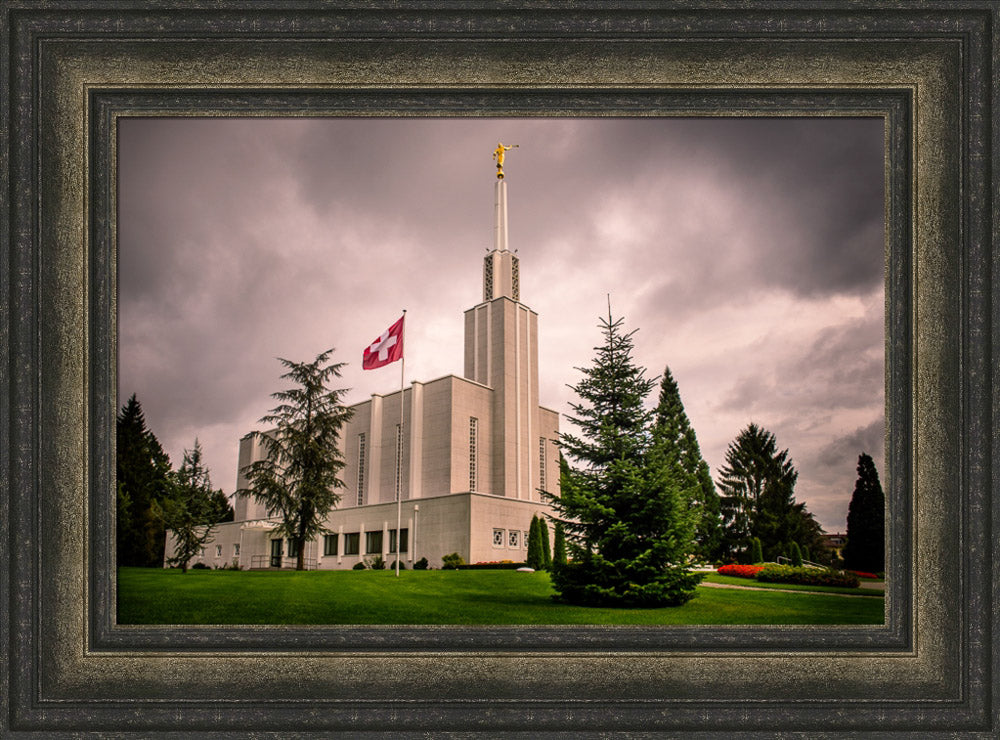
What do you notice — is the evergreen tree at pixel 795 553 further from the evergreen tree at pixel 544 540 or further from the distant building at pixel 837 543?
the evergreen tree at pixel 544 540

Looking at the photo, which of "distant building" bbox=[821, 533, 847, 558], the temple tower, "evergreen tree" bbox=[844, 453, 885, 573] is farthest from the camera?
the temple tower

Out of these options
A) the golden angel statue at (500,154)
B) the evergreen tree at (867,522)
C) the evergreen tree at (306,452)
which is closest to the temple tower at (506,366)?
the evergreen tree at (306,452)

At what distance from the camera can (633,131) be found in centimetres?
924

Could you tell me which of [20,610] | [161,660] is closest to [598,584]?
[161,660]

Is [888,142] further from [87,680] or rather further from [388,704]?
[87,680]

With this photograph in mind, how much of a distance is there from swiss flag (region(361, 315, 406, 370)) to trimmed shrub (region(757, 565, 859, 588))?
979 cm

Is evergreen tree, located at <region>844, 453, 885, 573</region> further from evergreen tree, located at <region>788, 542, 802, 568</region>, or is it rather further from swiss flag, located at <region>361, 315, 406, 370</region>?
swiss flag, located at <region>361, 315, 406, 370</region>

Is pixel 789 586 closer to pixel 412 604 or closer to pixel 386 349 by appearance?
pixel 412 604

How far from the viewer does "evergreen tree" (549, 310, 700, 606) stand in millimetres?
10531

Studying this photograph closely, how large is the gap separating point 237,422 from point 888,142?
954 centimetres

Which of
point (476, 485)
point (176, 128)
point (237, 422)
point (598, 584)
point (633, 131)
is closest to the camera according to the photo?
point (176, 128)

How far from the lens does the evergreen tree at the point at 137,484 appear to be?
6.66 m

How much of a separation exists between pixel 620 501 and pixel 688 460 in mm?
3963

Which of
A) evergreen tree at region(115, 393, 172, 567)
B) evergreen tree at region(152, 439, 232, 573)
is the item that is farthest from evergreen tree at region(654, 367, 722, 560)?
evergreen tree at region(152, 439, 232, 573)
